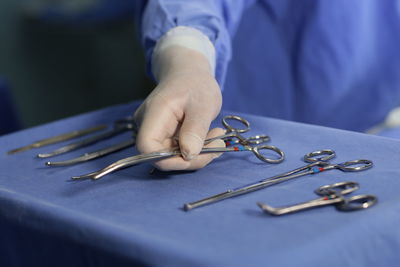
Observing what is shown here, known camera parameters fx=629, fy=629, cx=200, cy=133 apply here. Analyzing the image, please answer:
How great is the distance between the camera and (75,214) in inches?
29.4

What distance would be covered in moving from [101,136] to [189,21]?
29cm

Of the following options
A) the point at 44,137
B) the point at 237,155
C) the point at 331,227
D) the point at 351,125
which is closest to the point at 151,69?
the point at 44,137

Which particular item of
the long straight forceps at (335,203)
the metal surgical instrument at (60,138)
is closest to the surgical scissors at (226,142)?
the metal surgical instrument at (60,138)

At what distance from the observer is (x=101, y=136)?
110 centimetres

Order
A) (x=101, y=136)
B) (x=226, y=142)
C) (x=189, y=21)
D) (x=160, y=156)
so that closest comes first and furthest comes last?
(x=160, y=156)
(x=226, y=142)
(x=101, y=136)
(x=189, y=21)

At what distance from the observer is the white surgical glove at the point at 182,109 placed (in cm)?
88

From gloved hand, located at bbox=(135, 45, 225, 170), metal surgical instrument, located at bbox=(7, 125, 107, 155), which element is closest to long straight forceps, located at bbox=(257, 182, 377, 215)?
gloved hand, located at bbox=(135, 45, 225, 170)

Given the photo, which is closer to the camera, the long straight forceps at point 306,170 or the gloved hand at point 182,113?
the long straight forceps at point 306,170

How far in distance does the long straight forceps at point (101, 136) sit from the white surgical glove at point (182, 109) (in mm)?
107

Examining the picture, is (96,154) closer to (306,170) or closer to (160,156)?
(160,156)

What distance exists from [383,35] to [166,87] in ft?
2.06

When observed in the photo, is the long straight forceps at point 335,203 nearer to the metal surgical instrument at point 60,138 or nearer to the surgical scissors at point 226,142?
the surgical scissors at point 226,142

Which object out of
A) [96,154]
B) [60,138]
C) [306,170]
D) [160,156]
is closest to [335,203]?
[306,170]

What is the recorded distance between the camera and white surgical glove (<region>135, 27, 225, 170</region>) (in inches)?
34.5
